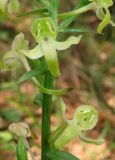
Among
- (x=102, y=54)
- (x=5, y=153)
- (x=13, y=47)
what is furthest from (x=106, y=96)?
(x=13, y=47)

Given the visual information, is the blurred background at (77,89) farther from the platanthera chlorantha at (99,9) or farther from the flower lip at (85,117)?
the platanthera chlorantha at (99,9)

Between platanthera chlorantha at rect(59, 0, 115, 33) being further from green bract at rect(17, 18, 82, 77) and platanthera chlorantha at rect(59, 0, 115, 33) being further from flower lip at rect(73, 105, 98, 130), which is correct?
flower lip at rect(73, 105, 98, 130)

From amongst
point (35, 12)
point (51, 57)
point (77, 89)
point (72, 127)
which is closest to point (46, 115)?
point (72, 127)

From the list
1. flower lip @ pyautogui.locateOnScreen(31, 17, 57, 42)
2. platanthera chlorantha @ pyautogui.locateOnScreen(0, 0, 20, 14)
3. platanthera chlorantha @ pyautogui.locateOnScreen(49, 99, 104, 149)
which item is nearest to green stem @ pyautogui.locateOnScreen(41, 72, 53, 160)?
platanthera chlorantha @ pyautogui.locateOnScreen(49, 99, 104, 149)

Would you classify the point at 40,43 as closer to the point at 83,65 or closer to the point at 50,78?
the point at 50,78

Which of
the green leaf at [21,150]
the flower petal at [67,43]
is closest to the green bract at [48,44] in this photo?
the flower petal at [67,43]

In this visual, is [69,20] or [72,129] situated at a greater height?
[69,20]

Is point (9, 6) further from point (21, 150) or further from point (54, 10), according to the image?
point (21, 150)
